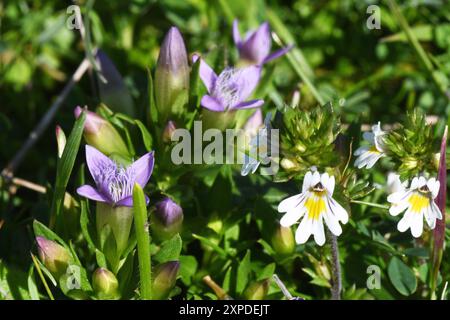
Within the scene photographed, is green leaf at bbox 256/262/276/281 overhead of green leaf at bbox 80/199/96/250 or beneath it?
Result: beneath

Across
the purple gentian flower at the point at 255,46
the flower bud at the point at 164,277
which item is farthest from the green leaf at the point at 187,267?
the purple gentian flower at the point at 255,46

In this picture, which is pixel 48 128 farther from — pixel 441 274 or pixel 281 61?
pixel 441 274

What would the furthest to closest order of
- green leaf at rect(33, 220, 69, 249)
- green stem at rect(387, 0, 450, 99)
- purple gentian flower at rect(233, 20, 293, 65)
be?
1. green stem at rect(387, 0, 450, 99)
2. purple gentian flower at rect(233, 20, 293, 65)
3. green leaf at rect(33, 220, 69, 249)

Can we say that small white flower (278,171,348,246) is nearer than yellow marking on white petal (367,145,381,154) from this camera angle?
Yes

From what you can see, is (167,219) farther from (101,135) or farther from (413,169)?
(413,169)

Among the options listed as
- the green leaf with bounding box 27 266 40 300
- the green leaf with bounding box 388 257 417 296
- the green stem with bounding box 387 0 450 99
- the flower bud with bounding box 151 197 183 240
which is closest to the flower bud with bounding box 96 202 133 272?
the flower bud with bounding box 151 197 183 240

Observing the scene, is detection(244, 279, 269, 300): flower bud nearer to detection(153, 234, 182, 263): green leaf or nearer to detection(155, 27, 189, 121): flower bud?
detection(153, 234, 182, 263): green leaf

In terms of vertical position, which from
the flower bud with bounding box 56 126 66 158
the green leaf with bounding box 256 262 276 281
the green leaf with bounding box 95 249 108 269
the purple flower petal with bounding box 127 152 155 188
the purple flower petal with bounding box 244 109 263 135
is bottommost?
the green leaf with bounding box 256 262 276 281

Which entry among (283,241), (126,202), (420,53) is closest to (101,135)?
(126,202)
